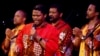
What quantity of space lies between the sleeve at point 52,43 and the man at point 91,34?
230 mm

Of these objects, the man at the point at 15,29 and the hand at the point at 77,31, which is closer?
the hand at the point at 77,31

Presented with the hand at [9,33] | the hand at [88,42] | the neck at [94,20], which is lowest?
the hand at [88,42]

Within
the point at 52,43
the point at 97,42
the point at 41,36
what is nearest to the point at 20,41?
the point at 41,36

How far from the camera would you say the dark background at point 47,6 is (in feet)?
20.7

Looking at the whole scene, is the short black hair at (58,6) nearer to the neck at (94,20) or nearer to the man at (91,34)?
the man at (91,34)

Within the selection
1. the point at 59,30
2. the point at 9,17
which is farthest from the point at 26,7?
the point at 59,30

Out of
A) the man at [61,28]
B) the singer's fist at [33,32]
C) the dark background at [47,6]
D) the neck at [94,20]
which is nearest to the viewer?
the singer's fist at [33,32]

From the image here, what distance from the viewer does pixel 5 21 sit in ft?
21.9

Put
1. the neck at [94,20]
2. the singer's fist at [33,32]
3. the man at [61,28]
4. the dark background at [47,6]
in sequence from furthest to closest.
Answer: the dark background at [47,6]
the man at [61,28]
the neck at [94,20]
the singer's fist at [33,32]

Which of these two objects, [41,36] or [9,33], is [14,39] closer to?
[9,33]

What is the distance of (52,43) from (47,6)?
664 mm

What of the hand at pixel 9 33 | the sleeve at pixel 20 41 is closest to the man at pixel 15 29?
the hand at pixel 9 33

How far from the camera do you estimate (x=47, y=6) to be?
638 cm

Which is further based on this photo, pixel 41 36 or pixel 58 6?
pixel 58 6
